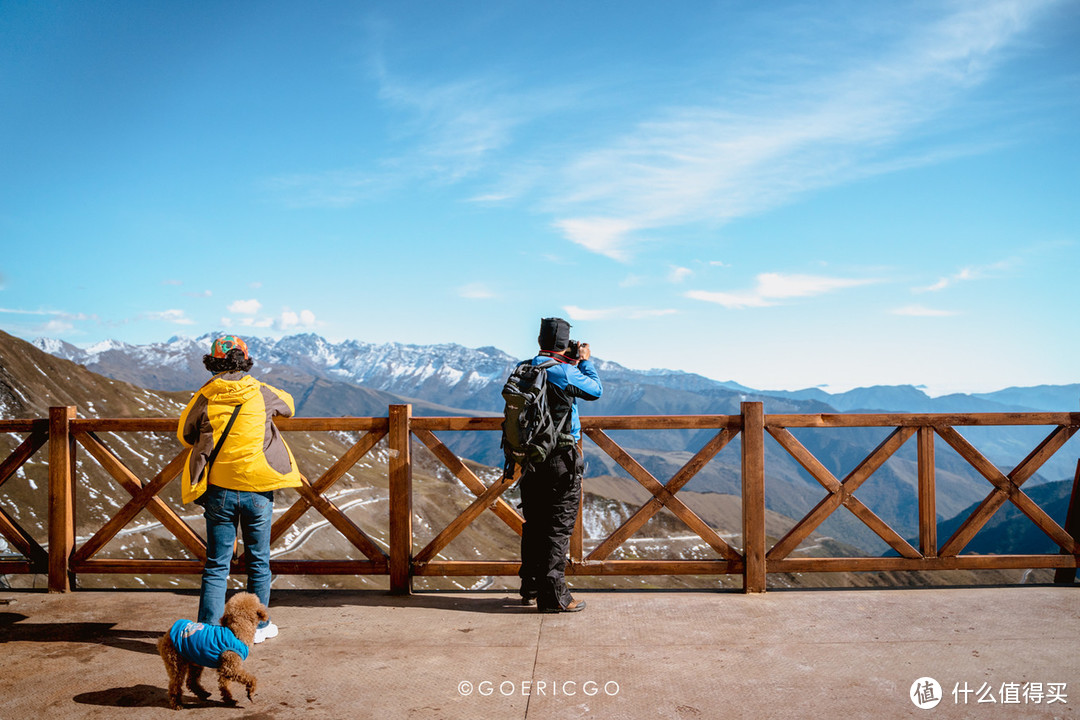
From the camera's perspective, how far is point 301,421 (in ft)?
22.6

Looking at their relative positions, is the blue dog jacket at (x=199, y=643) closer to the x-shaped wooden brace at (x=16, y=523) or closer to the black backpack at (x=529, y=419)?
the black backpack at (x=529, y=419)

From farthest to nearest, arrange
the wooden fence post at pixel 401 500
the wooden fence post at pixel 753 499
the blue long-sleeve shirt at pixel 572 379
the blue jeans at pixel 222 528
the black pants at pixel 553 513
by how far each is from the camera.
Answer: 1. the wooden fence post at pixel 401 500
2. the wooden fence post at pixel 753 499
3. the black pants at pixel 553 513
4. the blue long-sleeve shirt at pixel 572 379
5. the blue jeans at pixel 222 528

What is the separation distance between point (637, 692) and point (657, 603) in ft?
6.76

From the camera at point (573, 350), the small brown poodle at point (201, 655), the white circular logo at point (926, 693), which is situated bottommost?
the white circular logo at point (926, 693)

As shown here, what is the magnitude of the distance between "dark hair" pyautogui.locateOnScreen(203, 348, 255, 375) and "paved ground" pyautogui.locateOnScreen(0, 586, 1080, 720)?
6.70ft

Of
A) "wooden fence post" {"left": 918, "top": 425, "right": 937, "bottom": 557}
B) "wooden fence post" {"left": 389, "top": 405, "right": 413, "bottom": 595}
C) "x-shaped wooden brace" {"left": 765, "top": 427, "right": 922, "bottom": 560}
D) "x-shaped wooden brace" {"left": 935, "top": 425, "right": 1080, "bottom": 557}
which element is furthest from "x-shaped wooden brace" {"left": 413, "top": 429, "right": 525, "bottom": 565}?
"x-shaped wooden brace" {"left": 935, "top": 425, "right": 1080, "bottom": 557}

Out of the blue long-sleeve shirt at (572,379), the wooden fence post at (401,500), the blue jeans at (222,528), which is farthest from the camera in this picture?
the wooden fence post at (401,500)

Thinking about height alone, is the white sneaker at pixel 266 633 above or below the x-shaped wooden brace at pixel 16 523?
below

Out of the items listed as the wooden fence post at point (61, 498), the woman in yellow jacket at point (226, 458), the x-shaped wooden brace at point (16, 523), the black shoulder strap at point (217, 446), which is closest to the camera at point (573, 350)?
the woman in yellow jacket at point (226, 458)

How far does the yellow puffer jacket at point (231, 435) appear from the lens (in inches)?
210

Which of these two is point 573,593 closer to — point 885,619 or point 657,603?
point 657,603

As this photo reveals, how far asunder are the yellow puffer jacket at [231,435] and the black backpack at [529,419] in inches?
65.0

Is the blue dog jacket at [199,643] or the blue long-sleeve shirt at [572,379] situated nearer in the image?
the blue dog jacket at [199,643]

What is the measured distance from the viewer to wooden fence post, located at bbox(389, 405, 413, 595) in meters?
7.11
